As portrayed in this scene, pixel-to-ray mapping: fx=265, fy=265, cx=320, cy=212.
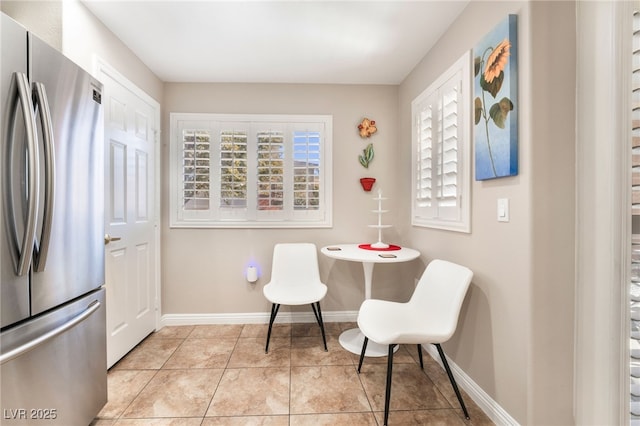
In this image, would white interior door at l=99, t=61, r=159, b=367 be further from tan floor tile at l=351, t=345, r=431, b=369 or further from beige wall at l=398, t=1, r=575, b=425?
beige wall at l=398, t=1, r=575, b=425

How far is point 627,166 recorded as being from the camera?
110 centimetres

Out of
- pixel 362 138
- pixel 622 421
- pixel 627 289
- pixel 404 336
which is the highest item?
pixel 362 138

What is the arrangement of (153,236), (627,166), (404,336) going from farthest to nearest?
(153,236), (404,336), (627,166)

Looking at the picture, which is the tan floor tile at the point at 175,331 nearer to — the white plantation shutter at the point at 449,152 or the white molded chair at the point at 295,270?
the white molded chair at the point at 295,270

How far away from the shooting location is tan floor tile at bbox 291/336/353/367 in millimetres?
2033

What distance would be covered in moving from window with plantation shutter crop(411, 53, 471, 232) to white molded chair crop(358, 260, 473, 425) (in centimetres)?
34

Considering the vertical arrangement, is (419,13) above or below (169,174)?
above

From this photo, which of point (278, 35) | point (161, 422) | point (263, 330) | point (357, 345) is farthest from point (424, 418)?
point (278, 35)

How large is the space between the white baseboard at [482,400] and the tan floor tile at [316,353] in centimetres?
74

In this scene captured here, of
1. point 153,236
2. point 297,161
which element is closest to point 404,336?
point 297,161

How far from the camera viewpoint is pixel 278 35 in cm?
196

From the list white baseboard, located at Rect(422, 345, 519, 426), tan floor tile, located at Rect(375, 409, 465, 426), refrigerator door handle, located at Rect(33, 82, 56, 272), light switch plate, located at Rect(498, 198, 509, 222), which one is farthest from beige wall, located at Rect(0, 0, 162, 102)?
white baseboard, located at Rect(422, 345, 519, 426)

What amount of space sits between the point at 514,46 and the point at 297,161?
74.1 inches

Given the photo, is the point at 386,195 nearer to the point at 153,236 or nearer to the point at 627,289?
the point at 627,289
